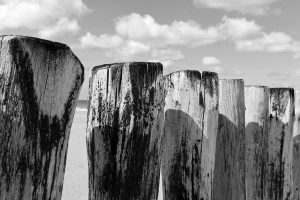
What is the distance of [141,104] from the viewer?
6.68ft

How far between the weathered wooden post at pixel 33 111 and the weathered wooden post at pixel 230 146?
1538 mm

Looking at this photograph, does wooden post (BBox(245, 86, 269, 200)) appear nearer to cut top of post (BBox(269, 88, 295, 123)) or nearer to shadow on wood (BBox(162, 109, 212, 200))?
cut top of post (BBox(269, 88, 295, 123))

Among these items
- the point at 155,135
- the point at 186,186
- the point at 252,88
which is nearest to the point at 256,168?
the point at 252,88

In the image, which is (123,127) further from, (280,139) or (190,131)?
(280,139)

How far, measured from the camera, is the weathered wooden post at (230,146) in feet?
9.62

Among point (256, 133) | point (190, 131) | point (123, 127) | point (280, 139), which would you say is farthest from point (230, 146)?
point (123, 127)

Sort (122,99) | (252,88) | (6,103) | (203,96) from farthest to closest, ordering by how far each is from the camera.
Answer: (252,88), (203,96), (122,99), (6,103)

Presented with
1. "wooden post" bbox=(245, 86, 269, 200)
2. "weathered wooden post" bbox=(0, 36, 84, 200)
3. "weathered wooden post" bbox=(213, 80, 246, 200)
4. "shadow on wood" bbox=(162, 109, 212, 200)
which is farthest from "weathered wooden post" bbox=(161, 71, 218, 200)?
"weathered wooden post" bbox=(0, 36, 84, 200)

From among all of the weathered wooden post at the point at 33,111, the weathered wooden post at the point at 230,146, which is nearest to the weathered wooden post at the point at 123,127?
the weathered wooden post at the point at 33,111

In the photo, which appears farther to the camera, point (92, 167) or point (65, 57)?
point (92, 167)

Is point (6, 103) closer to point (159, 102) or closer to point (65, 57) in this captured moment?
point (65, 57)

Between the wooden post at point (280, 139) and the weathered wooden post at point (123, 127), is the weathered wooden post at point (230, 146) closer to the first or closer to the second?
the wooden post at point (280, 139)

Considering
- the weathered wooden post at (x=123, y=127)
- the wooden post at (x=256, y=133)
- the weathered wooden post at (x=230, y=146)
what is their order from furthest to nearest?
the wooden post at (x=256, y=133)
the weathered wooden post at (x=230, y=146)
the weathered wooden post at (x=123, y=127)

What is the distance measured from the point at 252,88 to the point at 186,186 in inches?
41.0
